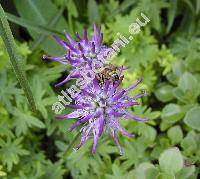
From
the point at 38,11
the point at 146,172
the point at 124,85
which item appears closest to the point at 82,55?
the point at 146,172

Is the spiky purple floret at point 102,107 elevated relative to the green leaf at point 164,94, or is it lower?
elevated

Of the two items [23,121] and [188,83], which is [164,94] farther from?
[23,121]

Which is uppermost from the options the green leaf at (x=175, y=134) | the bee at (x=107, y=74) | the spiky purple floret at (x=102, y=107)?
the bee at (x=107, y=74)

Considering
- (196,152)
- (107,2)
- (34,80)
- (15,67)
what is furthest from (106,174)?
(107,2)

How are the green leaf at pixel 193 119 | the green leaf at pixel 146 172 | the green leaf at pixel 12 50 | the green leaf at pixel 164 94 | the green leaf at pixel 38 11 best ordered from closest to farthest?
the green leaf at pixel 12 50 → the green leaf at pixel 146 172 → the green leaf at pixel 193 119 → the green leaf at pixel 164 94 → the green leaf at pixel 38 11

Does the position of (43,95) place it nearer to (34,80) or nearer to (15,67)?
(34,80)

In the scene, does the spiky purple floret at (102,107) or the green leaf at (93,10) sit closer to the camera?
the spiky purple floret at (102,107)

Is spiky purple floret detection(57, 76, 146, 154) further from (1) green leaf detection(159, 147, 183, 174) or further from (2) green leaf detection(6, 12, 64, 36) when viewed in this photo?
(2) green leaf detection(6, 12, 64, 36)

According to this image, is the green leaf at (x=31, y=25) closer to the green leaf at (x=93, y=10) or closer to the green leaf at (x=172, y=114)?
the green leaf at (x=93, y=10)

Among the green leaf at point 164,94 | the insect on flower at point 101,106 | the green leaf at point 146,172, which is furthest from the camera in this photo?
the green leaf at point 164,94

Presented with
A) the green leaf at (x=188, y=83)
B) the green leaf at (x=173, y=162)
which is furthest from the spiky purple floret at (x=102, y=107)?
the green leaf at (x=188, y=83)
